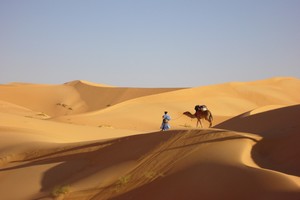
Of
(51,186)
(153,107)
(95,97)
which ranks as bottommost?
(51,186)

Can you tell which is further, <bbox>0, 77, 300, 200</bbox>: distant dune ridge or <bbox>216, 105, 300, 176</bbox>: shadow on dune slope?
<bbox>216, 105, 300, 176</bbox>: shadow on dune slope

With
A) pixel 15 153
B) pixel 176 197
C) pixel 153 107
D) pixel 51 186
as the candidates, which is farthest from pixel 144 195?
pixel 153 107

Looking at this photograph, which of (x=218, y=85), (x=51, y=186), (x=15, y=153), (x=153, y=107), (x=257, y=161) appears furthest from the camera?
(x=218, y=85)

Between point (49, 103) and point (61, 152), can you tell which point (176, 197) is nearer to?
point (61, 152)

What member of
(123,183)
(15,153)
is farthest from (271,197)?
(15,153)

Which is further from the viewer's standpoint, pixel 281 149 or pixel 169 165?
pixel 169 165

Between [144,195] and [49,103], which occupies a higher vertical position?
[49,103]

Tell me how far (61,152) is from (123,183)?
4.36 m

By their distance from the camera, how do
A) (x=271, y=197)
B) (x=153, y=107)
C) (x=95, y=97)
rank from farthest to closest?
(x=95, y=97) → (x=153, y=107) → (x=271, y=197)

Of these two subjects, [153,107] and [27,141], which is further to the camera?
[153,107]

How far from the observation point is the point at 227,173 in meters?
6.93

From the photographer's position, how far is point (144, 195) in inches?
294

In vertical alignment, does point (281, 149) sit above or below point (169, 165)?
above

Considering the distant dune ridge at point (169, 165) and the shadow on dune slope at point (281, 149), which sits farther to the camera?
the shadow on dune slope at point (281, 149)
